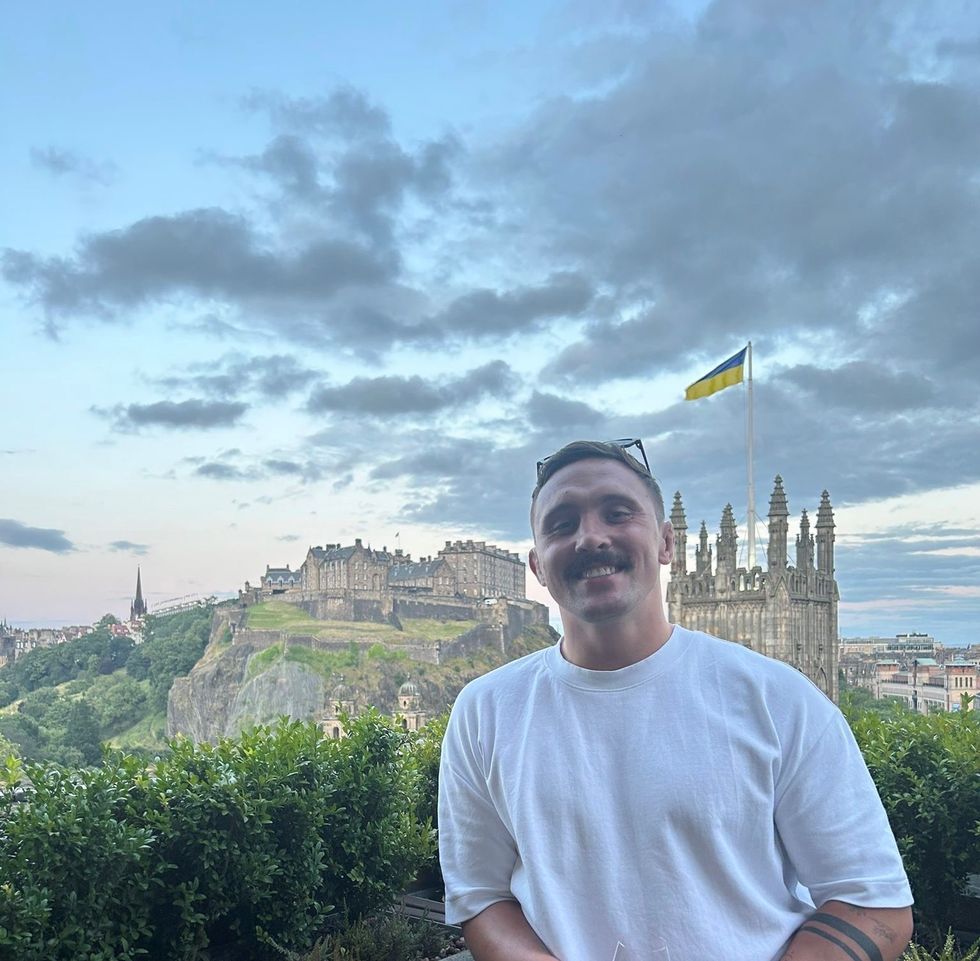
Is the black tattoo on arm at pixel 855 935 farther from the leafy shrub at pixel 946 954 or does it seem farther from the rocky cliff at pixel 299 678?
the rocky cliff at pixel 299 678

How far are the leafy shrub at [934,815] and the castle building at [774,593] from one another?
46.8 feet

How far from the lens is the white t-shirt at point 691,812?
1.77 meters

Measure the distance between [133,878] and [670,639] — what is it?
9.28 feet

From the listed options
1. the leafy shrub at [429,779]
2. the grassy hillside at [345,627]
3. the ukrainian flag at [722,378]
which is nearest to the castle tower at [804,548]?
the ukrainian flag at [722,378]

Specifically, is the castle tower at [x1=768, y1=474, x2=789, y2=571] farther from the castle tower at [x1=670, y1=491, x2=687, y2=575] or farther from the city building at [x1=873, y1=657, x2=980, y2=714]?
the city building at [x1=873, y1=657, x2=980, y2=714]

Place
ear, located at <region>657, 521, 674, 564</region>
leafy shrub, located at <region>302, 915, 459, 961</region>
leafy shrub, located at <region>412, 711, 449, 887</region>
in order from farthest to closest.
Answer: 1. leafy shrub, located at <region>412, 711, 449, 887</region>
2. leafy shrub, located at <region>302, 915, 459, 961</region>
3. ear, located at <region>657, 521, 674, 564</region>

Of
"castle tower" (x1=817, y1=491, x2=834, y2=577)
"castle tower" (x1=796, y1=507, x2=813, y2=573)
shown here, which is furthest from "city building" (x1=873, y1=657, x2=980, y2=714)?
"castle tower" (x1=796, y1=507, x2=813, y2=573)

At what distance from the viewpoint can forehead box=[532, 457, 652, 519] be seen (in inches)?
80.7

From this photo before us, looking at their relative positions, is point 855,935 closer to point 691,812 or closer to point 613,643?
point 691,812

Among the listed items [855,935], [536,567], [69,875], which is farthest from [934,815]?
[69,875]

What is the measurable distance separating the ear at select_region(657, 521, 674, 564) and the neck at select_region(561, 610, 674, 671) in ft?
0.58

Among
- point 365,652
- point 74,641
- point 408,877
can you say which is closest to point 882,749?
point 408,877

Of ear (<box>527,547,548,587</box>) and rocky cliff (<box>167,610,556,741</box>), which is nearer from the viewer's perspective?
ear (<box>527,547,548,587</box>)

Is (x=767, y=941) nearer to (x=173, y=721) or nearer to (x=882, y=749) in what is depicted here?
(x=882, y=749)
